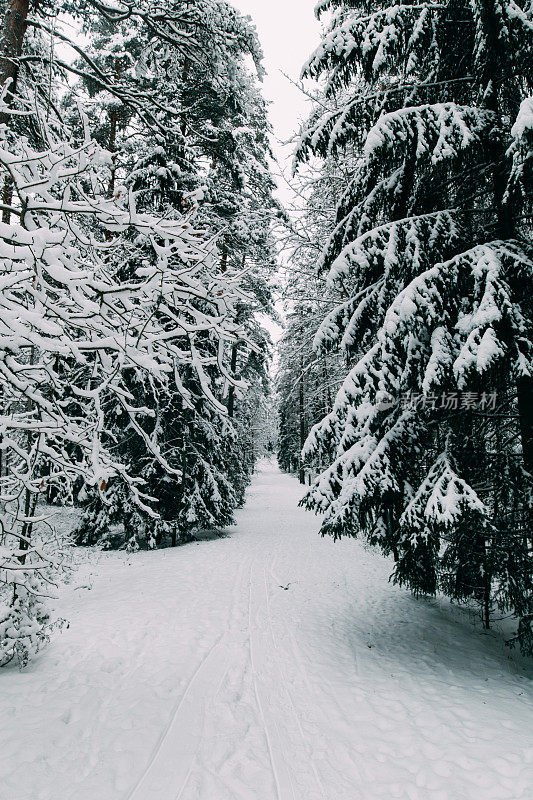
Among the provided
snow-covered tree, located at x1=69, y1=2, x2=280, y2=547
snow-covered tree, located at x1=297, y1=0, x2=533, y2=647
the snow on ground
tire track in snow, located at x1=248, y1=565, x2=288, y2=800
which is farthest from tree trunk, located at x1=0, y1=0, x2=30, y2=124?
tire track in snow, located at x1=248, y1=565, x2=288, y2=800

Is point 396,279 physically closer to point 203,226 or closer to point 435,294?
point 435,294

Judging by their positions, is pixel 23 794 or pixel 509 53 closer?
pixel 23 794

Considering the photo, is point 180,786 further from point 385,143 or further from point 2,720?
point 385,143

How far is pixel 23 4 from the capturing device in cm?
489

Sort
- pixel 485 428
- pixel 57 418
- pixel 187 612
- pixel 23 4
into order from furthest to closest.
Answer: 1. pixel 187 612
2. pixel 485 428
3. pixel 23 4
4. pixel 57 418

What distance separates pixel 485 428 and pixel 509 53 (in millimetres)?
4548

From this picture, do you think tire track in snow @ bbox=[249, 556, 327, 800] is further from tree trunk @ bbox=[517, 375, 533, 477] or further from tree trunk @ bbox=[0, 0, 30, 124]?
tree trunk @ bbox=[0, 0, 30, 124]

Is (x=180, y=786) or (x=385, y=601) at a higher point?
(x=180, y=786)

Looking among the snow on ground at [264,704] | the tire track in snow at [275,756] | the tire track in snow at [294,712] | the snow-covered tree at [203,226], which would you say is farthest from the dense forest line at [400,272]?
the snow-covered tree at [203,226]

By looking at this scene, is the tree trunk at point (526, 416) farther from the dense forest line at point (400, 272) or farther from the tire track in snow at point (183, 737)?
the tire track in snow at point (183, 737)

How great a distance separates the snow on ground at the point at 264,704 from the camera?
3236mm

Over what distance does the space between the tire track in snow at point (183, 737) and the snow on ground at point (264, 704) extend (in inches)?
0.6

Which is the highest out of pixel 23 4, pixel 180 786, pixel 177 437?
pixel 23 4

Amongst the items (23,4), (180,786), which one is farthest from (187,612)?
(23,4)
